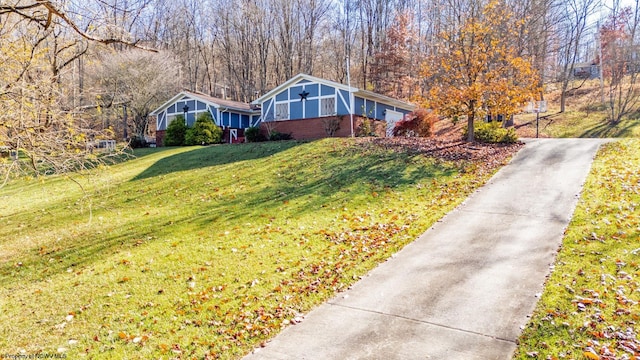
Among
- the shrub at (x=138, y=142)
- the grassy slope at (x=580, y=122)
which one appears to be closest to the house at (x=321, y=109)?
the grassy slope at (x=580, y=122)

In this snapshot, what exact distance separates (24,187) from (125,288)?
14.7 metres

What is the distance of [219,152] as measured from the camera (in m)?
19.5

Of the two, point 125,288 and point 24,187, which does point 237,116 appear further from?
point 125,288

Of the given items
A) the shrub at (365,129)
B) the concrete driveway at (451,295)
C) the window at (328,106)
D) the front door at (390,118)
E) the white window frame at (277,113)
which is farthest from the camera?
the white window frame at (277,113)

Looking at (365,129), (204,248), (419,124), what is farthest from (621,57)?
(204,248)

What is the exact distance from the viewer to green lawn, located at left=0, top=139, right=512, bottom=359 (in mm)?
4469

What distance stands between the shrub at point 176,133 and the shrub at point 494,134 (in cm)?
1946

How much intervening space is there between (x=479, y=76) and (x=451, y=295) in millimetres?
12431

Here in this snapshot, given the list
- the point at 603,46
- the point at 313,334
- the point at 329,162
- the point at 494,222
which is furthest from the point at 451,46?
the point at 603,46

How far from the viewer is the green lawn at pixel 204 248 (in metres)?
4.47

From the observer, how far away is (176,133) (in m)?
27.0

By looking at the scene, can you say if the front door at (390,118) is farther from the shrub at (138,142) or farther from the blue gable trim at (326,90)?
the shrub at (138,142)

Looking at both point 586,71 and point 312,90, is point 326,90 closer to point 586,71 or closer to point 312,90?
point 312,90

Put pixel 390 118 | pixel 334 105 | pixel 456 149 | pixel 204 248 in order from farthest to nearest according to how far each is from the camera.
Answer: pixel 390 118
pixel 334 105
pixel 456 149
pixel 204 248
